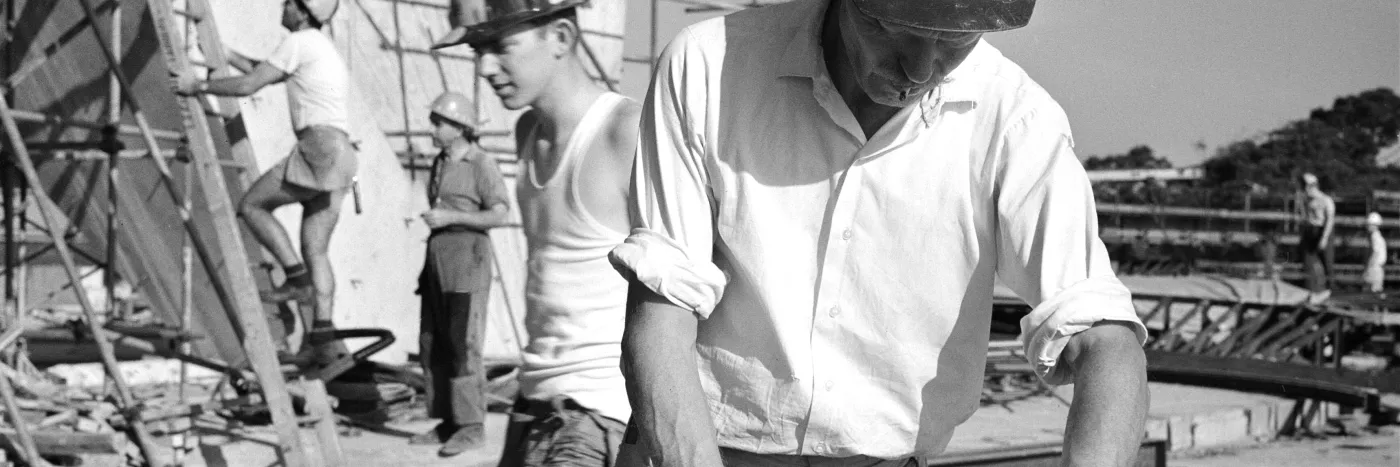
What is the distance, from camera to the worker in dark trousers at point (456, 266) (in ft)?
22.5

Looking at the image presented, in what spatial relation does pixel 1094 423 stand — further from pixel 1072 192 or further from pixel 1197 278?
pixel 1197 278

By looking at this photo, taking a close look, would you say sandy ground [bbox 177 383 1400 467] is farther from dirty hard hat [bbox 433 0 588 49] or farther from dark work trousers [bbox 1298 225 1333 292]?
dark work trousers [bbox 1298 225 1333 292]

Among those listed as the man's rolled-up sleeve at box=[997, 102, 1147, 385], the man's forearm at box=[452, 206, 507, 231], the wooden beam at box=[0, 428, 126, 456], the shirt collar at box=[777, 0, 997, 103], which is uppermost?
the shirt collar at box=[777, 0, 997, 103]

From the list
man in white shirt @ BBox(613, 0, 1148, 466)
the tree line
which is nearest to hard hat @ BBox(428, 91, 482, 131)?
man in white shirt @ BBox(613, 0, 1148, 466)

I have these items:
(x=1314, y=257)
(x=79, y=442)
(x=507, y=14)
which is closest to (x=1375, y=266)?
(x=1314, y=257)

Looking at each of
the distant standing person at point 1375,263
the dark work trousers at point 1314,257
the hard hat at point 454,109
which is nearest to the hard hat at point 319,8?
the hard hat at point 454,109

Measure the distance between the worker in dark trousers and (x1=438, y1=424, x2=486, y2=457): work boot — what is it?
3 centimetres

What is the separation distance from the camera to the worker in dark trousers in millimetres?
6871

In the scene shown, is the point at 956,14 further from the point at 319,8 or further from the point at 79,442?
the point at 319,8

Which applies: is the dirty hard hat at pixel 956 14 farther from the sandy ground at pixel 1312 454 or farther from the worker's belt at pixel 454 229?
the sandy ground at pixel 1312 454

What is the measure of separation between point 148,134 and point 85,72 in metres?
2.23

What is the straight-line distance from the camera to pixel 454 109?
7230 mm

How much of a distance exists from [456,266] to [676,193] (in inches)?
210

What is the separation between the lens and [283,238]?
7.43 m
